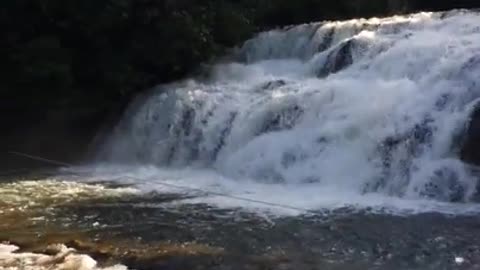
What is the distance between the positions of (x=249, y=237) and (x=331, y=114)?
4285 mm

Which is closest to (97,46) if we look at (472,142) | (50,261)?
(472,142)

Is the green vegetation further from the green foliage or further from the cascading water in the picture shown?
the cascading water

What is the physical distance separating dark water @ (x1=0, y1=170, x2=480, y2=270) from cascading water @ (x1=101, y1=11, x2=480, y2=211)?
54.4 inches

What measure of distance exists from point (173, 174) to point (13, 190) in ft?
8.78

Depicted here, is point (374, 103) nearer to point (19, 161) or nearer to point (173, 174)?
point (173, 174)

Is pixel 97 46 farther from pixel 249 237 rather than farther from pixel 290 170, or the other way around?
pixel 249 237

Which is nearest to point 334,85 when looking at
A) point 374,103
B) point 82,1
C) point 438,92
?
point 374,103

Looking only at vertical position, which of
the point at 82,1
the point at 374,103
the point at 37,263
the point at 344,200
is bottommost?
the point at 37,263

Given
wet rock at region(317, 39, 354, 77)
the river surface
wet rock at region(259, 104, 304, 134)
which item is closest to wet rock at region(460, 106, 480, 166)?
the river surface

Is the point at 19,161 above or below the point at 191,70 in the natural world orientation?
below

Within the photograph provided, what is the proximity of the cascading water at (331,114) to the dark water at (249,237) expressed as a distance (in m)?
1.38

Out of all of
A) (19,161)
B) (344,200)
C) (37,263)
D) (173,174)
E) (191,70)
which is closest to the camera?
(37,263)

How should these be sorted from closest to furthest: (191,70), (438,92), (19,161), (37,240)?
(37,240) → (438,92) → (19,161) → (191,70)

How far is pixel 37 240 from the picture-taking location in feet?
30.5
